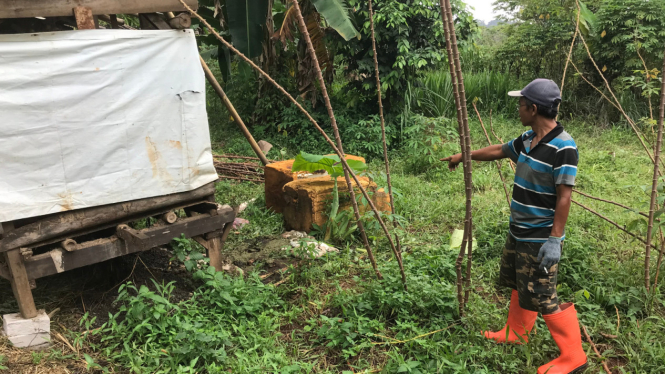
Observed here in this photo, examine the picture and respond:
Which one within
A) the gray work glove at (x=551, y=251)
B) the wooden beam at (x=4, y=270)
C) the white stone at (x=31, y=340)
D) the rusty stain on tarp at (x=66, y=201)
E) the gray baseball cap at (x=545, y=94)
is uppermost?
the gray baseball cap at (x=545, y=94)

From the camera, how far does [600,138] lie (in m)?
7.79

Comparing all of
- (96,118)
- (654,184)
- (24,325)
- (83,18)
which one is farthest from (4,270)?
(654,184)

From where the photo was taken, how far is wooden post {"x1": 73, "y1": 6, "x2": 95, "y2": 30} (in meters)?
2.97

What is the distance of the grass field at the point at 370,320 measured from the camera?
9.16 ft

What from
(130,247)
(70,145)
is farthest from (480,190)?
(70,145)

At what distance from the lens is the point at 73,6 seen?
2.97 meters

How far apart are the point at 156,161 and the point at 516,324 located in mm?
2679

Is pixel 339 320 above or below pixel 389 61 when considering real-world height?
below

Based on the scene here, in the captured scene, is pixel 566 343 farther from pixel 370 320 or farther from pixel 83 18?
pixel 83 18

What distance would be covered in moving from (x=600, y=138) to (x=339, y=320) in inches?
262

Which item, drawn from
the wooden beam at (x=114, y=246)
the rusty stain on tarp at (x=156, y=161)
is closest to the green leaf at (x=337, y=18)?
the wooden beam at (x=114, y=246)

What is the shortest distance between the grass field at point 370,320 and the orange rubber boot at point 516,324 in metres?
0.07

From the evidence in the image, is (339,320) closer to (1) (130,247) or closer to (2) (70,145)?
(1) (130,247)

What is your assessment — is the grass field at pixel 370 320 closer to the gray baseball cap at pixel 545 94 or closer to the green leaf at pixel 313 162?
the green leaf at pixel 313 162
